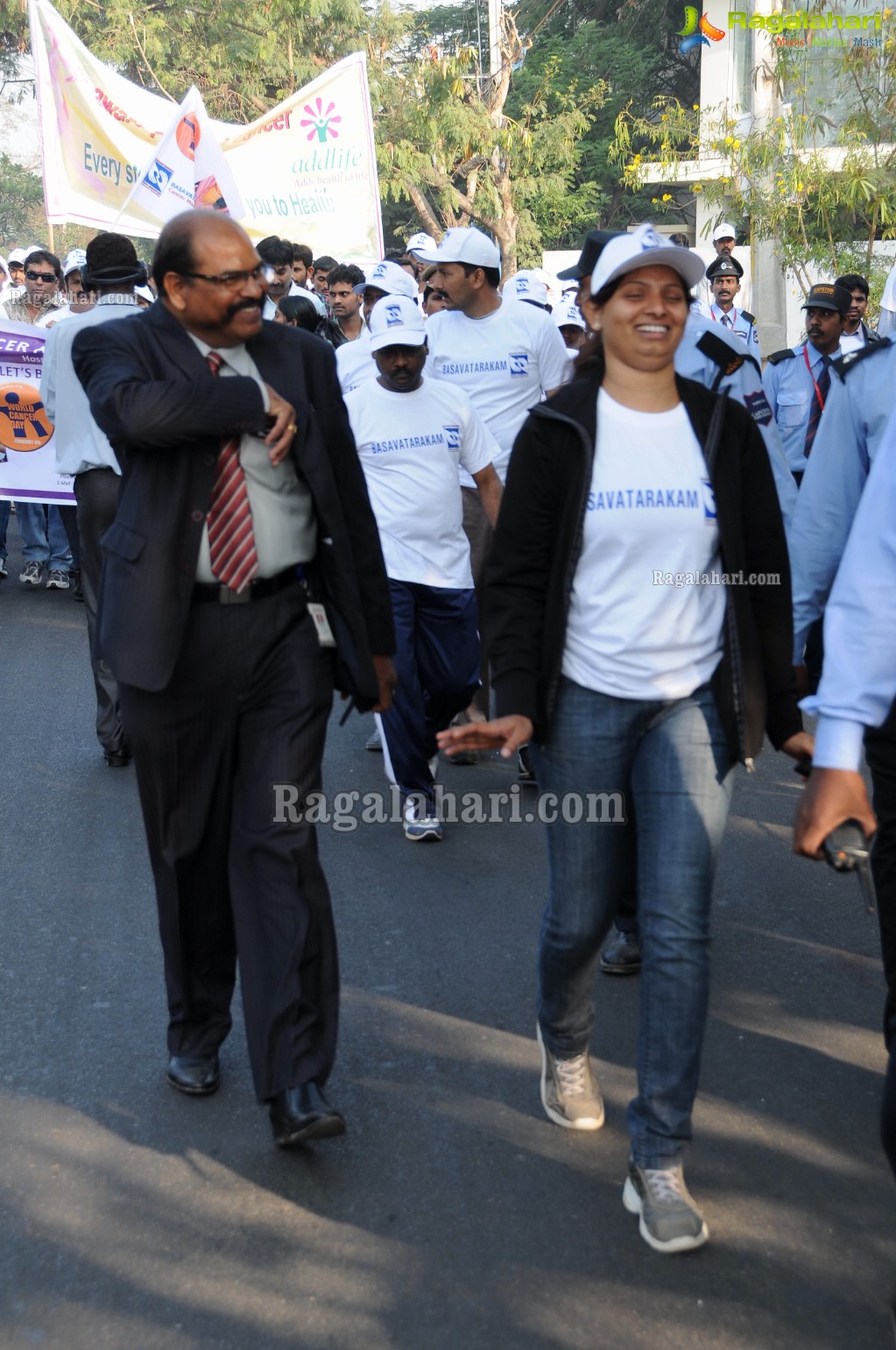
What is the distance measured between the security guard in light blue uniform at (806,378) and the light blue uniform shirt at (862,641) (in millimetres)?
5846

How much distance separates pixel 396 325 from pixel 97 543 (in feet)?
6.35

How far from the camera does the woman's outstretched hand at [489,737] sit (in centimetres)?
Result: 331

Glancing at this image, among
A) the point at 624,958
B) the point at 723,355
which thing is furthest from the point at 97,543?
the point at 624,958

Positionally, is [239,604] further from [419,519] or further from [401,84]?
[401,84]

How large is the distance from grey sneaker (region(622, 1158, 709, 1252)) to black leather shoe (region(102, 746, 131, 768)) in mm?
4524

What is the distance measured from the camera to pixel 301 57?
3083cm

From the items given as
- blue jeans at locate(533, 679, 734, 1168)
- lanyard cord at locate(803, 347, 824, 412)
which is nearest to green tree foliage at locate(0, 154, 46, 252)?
lanyard cord at locate(803, 347, 824, 412)

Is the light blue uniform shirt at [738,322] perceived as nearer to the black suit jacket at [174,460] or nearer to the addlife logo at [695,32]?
the black suit jacket at [174,460]

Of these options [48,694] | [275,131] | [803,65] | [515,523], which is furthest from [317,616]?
[803,65]

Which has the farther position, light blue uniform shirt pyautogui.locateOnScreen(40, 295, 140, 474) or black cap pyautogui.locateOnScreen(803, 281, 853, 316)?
black cap pyautogui.locateOnScreen(803, 281, 853, 316)

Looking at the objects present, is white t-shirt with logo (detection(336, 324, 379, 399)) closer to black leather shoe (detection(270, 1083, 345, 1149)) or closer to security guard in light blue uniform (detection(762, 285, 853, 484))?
security guard in light blue uniform (detection(762, 285, 853, 484))

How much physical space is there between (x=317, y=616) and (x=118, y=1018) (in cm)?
149

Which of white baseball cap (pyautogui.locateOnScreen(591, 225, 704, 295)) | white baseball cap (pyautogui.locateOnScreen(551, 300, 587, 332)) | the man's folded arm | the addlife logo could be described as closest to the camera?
white baseball cap (pyautogui.locateOnScreen(591, 225, 704, 295))

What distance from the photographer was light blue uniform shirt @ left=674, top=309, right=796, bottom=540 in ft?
16.6
